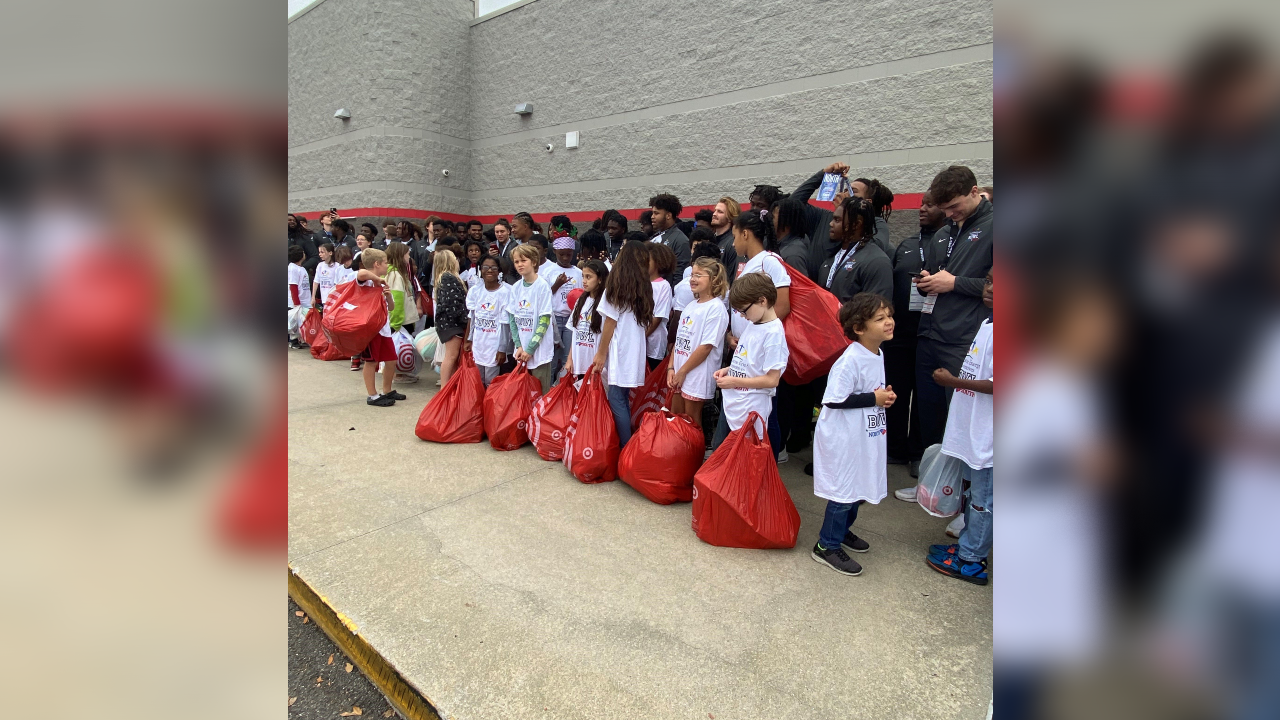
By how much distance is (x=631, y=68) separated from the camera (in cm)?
1069

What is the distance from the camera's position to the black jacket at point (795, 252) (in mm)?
4754

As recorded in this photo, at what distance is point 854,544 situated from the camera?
3.63 meters

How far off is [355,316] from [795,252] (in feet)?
13.7

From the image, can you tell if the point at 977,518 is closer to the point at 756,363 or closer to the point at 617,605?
the point at 756,363

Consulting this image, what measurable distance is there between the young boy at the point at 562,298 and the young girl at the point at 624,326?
1.46 metres

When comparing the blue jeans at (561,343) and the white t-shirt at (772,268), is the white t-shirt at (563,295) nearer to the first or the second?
the blue jeans at (561,343)

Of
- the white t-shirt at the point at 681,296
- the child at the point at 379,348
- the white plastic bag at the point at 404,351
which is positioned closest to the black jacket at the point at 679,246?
the white t-shirt at the point at 681,296

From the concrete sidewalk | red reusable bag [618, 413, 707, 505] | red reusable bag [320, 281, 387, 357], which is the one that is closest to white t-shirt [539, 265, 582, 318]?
red reusable bag [320, 281, 387, 357]

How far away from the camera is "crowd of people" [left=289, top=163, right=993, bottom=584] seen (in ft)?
10.8
